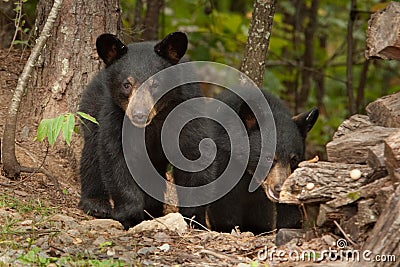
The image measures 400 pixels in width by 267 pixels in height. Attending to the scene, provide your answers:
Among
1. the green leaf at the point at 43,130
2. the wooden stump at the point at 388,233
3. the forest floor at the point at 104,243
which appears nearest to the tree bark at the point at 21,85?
the forest floor at the point at 104,243

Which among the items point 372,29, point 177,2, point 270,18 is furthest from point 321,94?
point 372,29

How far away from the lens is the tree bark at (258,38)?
22.3ft

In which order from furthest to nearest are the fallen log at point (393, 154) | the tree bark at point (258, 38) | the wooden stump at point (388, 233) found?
the tree bark at point (258, 38) → the fallen log at point (393, 154) → the wooden stump at point (388, 233)

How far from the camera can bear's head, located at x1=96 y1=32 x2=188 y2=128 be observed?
570 cm

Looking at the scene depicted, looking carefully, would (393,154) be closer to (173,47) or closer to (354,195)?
(354,195)

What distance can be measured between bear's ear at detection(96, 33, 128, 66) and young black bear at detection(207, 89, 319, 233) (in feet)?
3.73

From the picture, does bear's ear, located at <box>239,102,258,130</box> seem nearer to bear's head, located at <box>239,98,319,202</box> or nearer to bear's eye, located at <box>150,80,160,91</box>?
bear's head, located at <box>239,98,319,202</box>

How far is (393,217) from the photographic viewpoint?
3764 millimetres

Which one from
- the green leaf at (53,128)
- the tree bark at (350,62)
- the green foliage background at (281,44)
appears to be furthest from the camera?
the green foliage background at (281,44)

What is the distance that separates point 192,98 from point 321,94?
670 centimetres

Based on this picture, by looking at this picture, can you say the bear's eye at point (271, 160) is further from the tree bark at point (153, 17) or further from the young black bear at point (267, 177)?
the tree bark at point (153, 17)

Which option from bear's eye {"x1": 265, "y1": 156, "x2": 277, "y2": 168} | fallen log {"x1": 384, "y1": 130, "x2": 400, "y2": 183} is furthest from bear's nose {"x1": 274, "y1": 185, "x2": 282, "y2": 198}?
fallen log {"x1": 384, "y1": 130, "x2": 400, "y2": 183}

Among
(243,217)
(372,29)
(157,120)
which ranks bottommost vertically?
(243,217)

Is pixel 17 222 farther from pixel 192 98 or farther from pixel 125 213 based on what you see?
pixel 192 98
